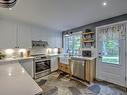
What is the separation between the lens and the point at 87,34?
13.3ft

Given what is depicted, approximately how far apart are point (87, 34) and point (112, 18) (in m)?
1.17

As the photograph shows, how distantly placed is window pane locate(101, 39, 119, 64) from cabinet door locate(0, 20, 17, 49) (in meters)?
3.53

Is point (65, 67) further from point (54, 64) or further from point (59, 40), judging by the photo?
point (59, 40)

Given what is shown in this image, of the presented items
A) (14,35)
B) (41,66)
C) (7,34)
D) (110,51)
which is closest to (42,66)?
(41,66)

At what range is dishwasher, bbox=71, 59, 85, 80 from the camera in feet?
11.4

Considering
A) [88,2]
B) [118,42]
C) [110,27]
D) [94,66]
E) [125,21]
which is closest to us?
[88,2]

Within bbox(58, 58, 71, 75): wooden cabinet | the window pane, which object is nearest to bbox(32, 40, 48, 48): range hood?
bbox(58, 58, 71, 75): wooden cabinet

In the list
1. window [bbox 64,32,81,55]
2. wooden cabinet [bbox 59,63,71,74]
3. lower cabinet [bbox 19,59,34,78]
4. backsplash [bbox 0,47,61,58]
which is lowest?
wooden cabinet [bbox 59,63,71,74]

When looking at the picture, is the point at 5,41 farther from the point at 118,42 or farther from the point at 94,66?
the point at 118,42

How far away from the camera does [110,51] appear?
3.35 m

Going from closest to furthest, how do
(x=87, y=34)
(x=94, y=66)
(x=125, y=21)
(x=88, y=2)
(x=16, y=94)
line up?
(x=16, y=94)
(x=88, y=2)
(x=125, y=21)
(x=94, y=66)
(x=87, y=34)

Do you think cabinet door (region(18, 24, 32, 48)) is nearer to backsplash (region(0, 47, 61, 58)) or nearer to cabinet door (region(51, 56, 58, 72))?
backsplash (region(0, 47, 61, 58))

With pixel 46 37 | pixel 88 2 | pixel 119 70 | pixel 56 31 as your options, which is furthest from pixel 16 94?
pixel 56 31

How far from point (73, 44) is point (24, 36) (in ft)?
8.41
